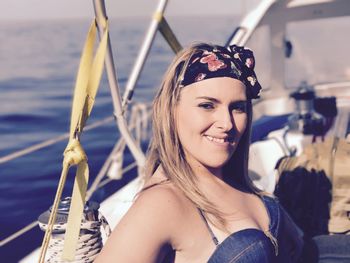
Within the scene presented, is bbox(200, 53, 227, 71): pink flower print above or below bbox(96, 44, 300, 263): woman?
above

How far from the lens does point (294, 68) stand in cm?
516

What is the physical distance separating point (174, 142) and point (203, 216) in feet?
0.79

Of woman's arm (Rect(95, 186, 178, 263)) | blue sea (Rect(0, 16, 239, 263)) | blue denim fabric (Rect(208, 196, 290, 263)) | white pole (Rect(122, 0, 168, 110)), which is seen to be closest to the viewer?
woman's arm (Rect(95, 186, 178, 263))

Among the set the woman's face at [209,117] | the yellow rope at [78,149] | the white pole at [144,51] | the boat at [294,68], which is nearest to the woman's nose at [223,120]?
the woman's face at [209,117]

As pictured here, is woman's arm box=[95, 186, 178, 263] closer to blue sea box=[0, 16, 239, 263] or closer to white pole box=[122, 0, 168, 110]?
blue sea box=[0, 16, 239, 263]

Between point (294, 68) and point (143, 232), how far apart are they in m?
4.10

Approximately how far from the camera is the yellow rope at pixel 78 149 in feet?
4.74

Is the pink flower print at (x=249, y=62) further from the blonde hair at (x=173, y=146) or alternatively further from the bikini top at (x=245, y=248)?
the bikini top at (x=245, y=248)

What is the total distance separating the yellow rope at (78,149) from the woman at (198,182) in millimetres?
136

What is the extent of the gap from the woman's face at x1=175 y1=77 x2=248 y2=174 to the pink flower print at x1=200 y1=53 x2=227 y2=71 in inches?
1.4

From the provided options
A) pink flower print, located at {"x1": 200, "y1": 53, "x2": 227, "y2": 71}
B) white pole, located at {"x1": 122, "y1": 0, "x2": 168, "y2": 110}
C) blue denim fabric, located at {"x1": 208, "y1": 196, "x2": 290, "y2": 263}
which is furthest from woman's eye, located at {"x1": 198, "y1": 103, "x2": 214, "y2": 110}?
white pole, located at {"x1": 122, "y1": 0, "x2": 168, "y2": 110}

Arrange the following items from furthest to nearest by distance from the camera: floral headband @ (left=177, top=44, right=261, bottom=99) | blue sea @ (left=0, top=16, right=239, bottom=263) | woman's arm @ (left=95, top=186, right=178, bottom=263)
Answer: blue sea @ (left=0, top=16, right=239, bottom=263) < floral headband @ (left=177, top=44, right=261, bottom=99) < woman's arm @ (left=95, top=186, right=178, bottom=263)

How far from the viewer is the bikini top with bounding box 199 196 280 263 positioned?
145 cm

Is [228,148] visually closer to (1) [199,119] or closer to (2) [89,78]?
(1) [199,119]
